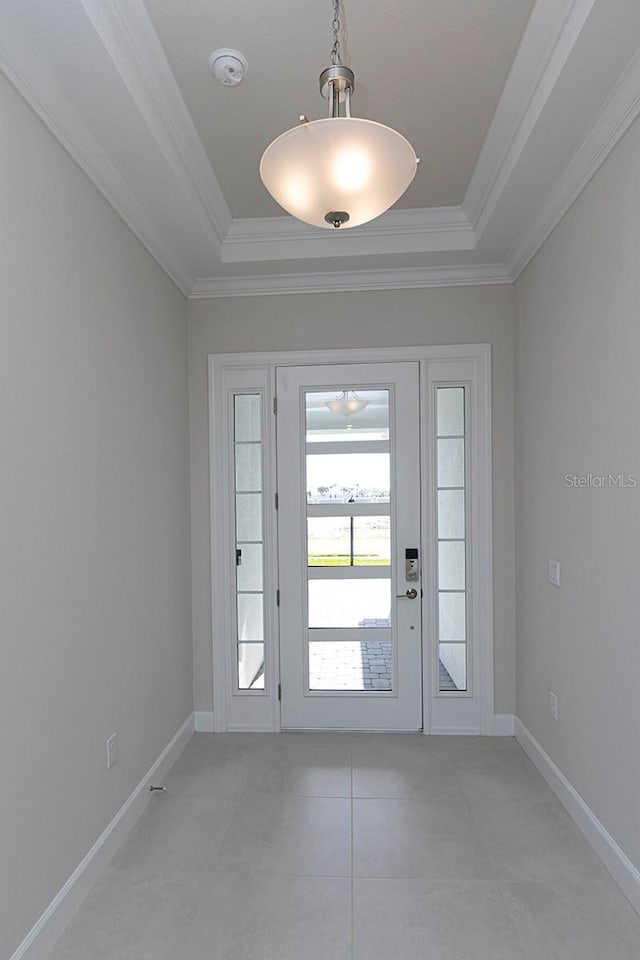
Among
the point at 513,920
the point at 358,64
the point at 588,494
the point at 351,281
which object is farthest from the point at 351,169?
the point at 513,920

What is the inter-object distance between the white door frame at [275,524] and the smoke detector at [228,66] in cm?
158

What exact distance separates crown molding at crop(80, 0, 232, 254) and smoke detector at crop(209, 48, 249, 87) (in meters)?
0.16

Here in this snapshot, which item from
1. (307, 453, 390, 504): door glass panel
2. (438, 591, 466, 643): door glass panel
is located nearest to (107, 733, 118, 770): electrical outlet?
(307, 453, 390, 504): door glass panel

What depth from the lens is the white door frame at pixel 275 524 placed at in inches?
132

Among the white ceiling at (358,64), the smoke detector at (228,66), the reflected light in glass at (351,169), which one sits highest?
the white ceiling at (358,64)

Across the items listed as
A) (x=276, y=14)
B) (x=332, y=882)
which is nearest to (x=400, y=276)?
(x=276, y=14)

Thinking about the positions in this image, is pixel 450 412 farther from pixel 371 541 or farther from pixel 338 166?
pixel 338 166

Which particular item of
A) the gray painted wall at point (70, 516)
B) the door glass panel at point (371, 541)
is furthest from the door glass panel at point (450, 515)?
the gray painted wall at point (70, 516)

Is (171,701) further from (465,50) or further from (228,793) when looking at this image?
(465,50)

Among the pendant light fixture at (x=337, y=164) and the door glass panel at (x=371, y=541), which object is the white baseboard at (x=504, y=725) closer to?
the door glass panel at (x=371, y=541)

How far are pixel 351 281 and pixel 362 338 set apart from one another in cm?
33

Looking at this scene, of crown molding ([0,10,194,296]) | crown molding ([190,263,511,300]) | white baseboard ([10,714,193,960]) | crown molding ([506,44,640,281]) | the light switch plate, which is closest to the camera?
crown molding ([0,10,194,296])

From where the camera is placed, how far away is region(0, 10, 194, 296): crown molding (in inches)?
63.9

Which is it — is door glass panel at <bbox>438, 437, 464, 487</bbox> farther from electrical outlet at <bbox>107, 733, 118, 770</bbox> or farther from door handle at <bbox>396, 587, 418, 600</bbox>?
electrical outlet at <bbox>107, 733, 118, 770</bbox>
